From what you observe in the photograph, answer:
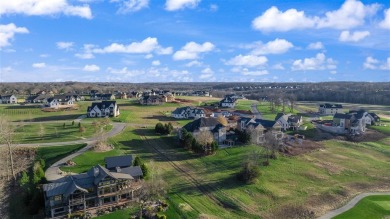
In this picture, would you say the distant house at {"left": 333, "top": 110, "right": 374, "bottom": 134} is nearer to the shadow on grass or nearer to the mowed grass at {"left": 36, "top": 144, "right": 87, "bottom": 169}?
the mowed grass at {"left": 36, "top": 144, "right": 87, "bottom": 169}

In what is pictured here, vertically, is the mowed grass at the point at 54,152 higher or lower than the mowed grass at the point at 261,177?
higher

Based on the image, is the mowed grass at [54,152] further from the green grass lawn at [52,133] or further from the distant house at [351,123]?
the distant house at [351,123]

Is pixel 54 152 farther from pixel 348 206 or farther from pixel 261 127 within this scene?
pixel 348 206

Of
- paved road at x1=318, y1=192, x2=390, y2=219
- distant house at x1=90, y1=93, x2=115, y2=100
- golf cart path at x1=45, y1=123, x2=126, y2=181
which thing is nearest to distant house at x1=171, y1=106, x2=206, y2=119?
golf cart path at x1=45, y1=123, x2=126, y2=181

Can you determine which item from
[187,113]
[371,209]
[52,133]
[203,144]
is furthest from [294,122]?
[52,133]

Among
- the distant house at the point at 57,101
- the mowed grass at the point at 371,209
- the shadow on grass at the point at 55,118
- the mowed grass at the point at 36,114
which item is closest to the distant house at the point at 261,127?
the mowed grass at the point at 371,209
